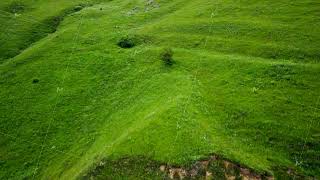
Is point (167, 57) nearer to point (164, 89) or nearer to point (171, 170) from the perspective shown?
point (164, 89)

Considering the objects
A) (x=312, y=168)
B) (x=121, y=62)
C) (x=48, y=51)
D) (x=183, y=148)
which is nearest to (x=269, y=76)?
(x=312, y=168)

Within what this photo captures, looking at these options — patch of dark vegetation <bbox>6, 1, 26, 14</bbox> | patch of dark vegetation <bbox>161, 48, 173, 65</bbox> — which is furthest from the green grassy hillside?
patch of dark vegetation <bbox>6, 1, 26, 14</bbox>

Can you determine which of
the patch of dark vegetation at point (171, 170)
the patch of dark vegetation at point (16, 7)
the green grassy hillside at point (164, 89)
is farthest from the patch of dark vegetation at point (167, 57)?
the patch of dark vegetation at point (16, 7)

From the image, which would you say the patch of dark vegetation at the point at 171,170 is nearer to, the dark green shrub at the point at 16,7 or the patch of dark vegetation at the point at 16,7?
the patch of dark vegetation at the point at 16,7

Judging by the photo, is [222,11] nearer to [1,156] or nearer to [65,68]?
[65,68]

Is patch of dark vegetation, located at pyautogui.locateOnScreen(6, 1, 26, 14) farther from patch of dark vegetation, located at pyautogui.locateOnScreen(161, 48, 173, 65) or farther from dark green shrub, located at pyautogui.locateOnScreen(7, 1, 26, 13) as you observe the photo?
patch of dark vegetation, located at pyautogui.locateOnScreen(161, 48, 173, 65)

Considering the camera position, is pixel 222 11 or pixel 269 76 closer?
pixel 269 76
